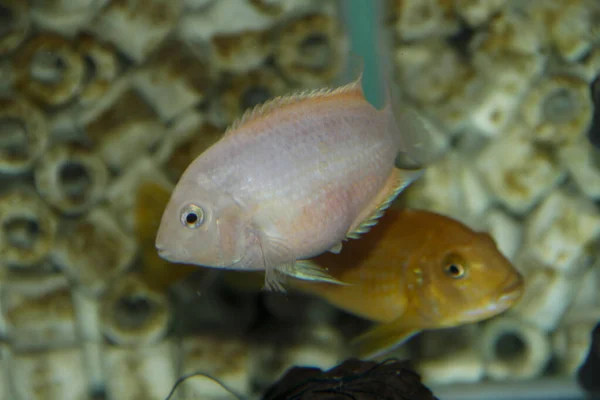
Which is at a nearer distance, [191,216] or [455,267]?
[191,216]

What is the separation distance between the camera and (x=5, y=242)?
184 cm

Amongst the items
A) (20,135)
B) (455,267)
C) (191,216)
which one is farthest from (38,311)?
(455,267)

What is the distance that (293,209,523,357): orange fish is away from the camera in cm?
147

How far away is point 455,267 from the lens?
1492 mm

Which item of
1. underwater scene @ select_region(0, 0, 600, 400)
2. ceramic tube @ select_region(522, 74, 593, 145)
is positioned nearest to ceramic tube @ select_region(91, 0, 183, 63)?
underwater scene @ select_region(0, 0, 600, 400)

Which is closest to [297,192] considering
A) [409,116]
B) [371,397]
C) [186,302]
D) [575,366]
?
[409,116]

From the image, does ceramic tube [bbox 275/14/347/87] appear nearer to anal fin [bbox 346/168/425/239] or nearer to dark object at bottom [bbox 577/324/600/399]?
anal fin [bbox 346/168/425/239]

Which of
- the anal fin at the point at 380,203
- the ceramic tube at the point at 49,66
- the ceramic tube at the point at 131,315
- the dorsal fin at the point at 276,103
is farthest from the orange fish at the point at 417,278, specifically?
the ceramic tube at the point at 49,66

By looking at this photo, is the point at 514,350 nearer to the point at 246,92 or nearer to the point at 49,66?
the point at 246,92

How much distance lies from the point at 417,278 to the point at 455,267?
0.11m

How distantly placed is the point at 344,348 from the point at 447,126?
98 cm

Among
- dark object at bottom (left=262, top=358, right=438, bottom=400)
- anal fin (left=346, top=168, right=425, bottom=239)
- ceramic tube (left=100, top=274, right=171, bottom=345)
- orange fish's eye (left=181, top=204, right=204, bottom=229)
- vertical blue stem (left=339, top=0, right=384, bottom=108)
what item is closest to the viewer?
orange fish's eye (left=181, top=204, right=204, bottom=229)

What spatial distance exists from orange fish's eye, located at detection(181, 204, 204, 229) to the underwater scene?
443 mm

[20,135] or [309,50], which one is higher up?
[309,50]
